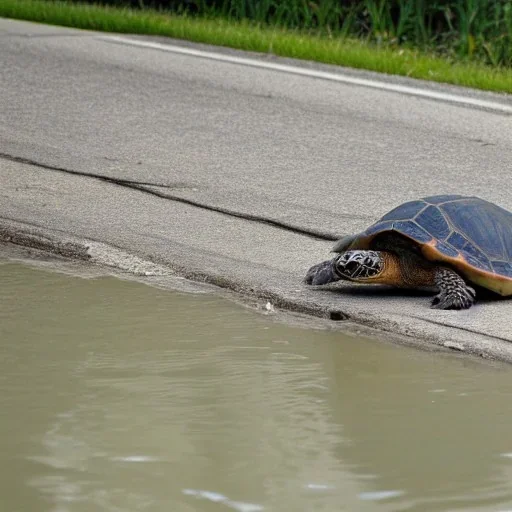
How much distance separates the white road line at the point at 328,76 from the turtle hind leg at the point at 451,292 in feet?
14.5

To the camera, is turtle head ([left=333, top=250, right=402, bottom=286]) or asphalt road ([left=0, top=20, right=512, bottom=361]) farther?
asphalt road ([left=0, top=20, right=512, bottom=361])

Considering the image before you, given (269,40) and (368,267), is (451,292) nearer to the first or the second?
(368,267)

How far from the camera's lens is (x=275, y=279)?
18.5 feet

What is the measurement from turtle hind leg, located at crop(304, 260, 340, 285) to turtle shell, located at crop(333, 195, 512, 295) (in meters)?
0.23

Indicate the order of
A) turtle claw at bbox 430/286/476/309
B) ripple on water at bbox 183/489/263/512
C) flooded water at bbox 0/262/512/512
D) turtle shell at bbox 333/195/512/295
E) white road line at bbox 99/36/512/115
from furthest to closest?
white road line at bbox 99/36/512/115, turtle shell at bbox 333/195/512/295, turtle claw at bbox 430/286/476/309, flooded water at bbox 0/262/512/512, ripple on water at bbox 183/489/263/512

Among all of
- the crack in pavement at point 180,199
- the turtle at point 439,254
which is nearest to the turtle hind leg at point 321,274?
the turtle at point 439,254

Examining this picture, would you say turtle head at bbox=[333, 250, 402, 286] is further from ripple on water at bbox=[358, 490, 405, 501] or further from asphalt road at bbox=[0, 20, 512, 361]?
ripple on water at bbox=[358, 490, 405, 501]

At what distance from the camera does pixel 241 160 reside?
810 centimetres

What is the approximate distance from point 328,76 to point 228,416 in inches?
284

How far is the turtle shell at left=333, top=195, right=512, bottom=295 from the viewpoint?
5348 millimetres

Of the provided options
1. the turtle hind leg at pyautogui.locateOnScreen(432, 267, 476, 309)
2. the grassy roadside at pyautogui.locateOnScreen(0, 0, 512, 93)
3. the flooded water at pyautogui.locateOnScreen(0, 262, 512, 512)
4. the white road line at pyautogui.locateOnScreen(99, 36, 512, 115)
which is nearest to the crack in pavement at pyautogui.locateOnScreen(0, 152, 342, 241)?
the turtle hind leg at pyautogui.locateOnScreen(432, 267, 476, 309)

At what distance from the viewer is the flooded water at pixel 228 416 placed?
3.40m

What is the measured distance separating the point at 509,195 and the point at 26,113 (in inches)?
144

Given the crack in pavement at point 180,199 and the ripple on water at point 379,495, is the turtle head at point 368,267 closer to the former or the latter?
the crack in pavement at point 180,199
